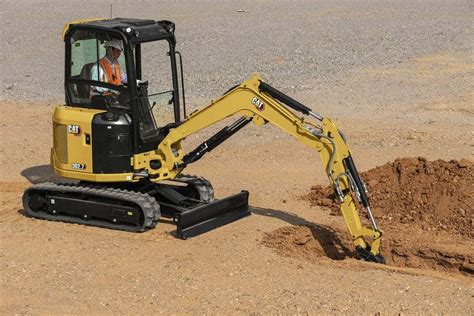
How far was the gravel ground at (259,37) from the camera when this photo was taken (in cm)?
2731

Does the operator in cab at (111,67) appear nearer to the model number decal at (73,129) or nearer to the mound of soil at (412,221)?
the model number decal at (73,129)

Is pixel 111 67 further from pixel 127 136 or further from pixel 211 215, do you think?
pixel 211 215

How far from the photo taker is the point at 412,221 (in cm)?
1453

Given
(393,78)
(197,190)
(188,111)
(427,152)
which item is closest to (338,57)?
(393,78)

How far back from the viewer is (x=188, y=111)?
2278cm

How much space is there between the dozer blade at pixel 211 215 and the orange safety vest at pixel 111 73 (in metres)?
2.23

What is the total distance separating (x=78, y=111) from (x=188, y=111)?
349 inches

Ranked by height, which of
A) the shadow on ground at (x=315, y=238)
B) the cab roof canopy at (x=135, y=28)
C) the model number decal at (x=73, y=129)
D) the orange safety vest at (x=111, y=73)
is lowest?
the shadow on ground at (x=315, y=238)

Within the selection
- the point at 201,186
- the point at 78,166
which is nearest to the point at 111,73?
the point at 78,166

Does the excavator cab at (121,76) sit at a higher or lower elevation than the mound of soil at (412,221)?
higher

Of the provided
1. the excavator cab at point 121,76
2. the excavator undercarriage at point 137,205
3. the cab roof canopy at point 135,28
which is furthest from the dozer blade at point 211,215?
the cab roof canopy at point 135,28

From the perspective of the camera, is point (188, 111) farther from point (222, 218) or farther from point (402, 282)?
point (402, 282)

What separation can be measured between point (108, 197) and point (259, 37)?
20.6 metres

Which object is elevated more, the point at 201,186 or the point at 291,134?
the point at 291,134
